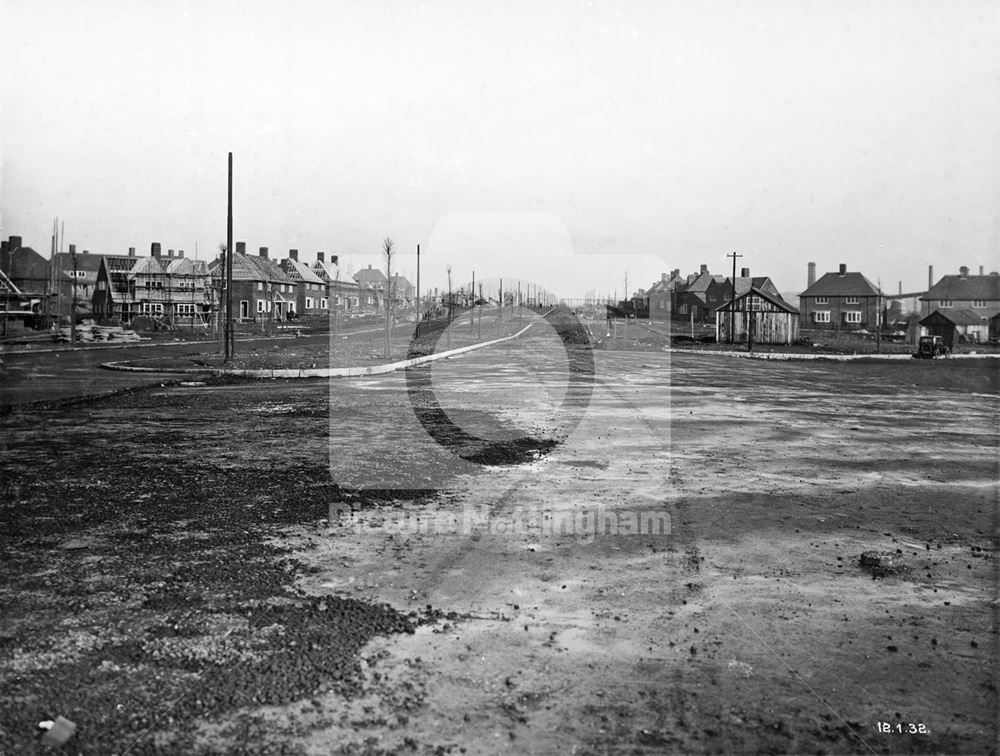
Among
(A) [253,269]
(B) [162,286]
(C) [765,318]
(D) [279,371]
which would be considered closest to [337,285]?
(A) [253,269]

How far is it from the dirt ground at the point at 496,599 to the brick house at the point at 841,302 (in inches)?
3470

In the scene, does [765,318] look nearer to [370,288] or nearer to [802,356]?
[802,356]

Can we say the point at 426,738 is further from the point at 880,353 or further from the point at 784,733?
the point at 880,353

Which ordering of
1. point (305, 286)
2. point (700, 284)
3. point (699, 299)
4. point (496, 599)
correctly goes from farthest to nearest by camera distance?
1. point (700, 284)
2. point (699, 299)
3. point (305, 286)
4. point (496, 599)

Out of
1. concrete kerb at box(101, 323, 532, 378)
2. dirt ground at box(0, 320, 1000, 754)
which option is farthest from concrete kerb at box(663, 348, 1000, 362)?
dirt ground at box(0, 320, 1000, 754)

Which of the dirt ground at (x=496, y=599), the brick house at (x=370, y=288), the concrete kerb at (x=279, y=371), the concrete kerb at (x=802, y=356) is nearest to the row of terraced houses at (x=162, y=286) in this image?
the brick house at (x=370, y=288)

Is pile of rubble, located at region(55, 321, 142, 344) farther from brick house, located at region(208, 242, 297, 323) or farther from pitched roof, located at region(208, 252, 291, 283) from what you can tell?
brick house, located at region(208, 242, 297, 323)

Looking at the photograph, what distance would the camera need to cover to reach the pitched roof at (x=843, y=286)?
306ft

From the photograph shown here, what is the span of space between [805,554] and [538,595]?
110 inches

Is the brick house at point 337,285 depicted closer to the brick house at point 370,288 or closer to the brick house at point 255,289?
the brick house at point 370,288

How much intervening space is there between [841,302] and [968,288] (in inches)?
574

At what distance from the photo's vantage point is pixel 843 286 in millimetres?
95000

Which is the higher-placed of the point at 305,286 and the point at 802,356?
the point at 305,286

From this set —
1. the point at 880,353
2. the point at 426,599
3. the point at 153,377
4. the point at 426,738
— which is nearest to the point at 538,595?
the point at 426,599
